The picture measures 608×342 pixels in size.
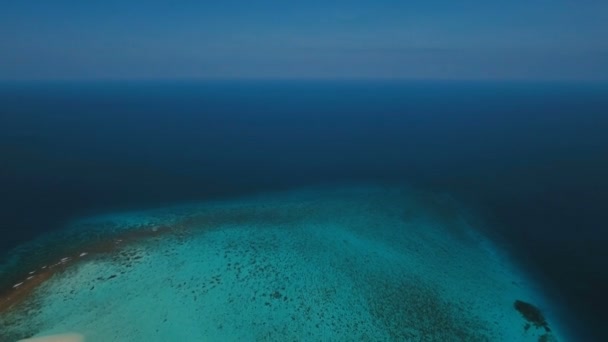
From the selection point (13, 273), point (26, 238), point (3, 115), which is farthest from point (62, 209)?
point (3, 115)

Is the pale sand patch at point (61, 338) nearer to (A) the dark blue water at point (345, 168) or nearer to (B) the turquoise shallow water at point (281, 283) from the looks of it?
(B) the turquoise shallow water at point (281, 283)

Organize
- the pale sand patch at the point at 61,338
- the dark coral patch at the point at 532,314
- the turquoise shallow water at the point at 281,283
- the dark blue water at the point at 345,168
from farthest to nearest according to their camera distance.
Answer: the dark blue water at the point at 345,168 → the dark coral patch at the point at 532,314 → the turquoise shallow water at the point at 281,283 → the pale sand patch at the point at 61,338

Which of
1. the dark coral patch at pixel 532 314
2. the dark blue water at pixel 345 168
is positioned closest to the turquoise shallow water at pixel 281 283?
the dark coral patch at pixel 532 314

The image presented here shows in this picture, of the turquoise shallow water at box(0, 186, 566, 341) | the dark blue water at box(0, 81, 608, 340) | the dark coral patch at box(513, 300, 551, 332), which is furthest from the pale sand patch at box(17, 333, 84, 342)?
the dark coral patch at box(513, 300, 551, 332)

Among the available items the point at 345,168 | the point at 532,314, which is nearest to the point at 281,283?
the point at 532,314

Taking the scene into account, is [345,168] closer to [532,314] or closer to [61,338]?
[532,314]
